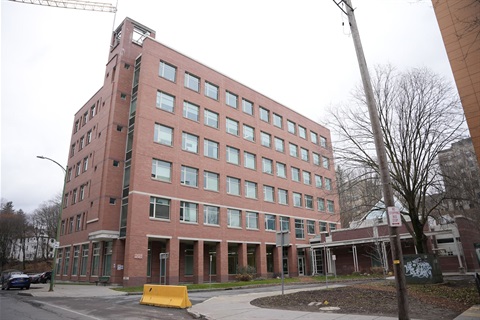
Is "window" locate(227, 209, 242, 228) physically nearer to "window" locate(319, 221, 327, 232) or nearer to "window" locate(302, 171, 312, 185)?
"window" locate(302, 171, 312, 185)

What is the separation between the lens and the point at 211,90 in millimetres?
A: 39156

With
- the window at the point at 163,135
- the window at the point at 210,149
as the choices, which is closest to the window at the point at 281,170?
the window at the point at 210,149

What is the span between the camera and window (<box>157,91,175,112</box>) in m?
33.3

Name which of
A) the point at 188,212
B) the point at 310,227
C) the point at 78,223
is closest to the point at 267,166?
the point at 310,227

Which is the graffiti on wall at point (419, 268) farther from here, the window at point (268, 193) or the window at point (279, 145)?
the window at point (279, 145)

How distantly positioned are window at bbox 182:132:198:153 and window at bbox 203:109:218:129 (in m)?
2.66

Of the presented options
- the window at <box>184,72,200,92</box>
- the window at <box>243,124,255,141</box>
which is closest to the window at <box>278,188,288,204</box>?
the window at <box>243,124,255,141</box>

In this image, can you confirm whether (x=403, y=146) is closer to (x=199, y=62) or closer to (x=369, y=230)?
(x=369, y=230)

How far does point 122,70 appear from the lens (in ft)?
115

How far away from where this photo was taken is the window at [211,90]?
38594mm

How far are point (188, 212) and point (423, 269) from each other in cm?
2060

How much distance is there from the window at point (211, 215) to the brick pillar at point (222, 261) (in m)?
2.30

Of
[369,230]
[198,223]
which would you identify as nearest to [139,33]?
[198,223]

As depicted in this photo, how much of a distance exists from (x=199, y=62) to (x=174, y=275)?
74.9 ft
